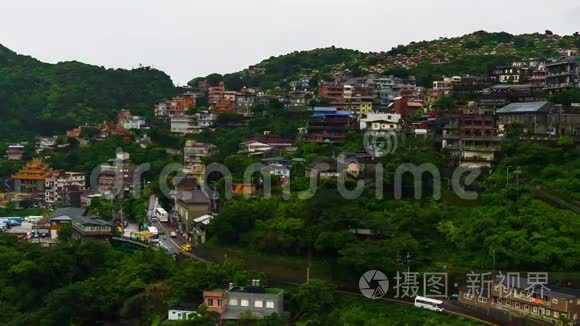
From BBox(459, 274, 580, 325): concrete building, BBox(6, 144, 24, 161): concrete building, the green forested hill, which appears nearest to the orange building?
BBox(6, 144, 24, 161): concrete building

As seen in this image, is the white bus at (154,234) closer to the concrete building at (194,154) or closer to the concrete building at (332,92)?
the concrete building at (194,154)

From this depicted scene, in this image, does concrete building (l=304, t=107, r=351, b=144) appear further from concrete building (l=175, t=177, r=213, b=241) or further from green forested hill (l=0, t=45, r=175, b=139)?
green forested hill (l=0, t=45, r=175, b=139)

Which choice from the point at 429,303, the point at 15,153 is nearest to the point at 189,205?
the point at 429,303

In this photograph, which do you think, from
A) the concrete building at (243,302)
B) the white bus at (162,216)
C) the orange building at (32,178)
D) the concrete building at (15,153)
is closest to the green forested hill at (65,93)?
the concrete building at (15,153)

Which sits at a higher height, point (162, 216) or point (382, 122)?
point (382, 122)

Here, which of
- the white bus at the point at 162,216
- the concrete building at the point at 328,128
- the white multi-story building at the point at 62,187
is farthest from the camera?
the white multi-story building at the point at 62,187

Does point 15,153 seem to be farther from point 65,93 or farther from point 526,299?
point 526,299
